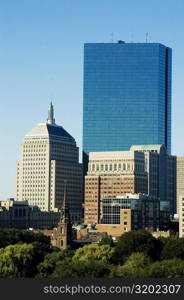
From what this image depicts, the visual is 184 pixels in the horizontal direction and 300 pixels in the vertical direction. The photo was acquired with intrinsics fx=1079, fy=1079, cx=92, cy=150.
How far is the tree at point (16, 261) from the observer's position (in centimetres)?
14075

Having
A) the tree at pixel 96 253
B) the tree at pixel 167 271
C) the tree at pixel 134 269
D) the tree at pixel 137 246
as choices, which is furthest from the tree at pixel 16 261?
the tree at pixel 167 271

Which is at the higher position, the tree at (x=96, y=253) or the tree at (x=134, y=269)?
the tree at (x=96, y=253)

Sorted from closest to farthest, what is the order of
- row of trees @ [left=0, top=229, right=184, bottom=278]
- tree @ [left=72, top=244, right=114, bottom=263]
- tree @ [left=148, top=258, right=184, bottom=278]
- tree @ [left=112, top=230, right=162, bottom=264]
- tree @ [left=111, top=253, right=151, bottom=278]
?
tree @ [left=111, top=253, right=151, bottom=278] < tree @ [left=148, top=258, right=184, bottom=278] < row of trees @ [left=0, top=229, right=184, bottom=278] < tree @ [left=72, top=244, right=114, bottom=263] < tree @ [left=112, top=230, right=162, bottom=264]

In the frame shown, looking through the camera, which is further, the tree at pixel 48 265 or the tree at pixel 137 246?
the tree at pixel 137 246

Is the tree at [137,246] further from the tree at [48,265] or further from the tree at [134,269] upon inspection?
the tree at [48,265]

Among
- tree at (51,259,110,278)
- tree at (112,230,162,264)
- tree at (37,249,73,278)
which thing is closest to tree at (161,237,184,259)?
tree at (112,230,162,264)

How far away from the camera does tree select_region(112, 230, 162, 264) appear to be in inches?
6638

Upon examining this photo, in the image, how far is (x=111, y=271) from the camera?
4756 inches

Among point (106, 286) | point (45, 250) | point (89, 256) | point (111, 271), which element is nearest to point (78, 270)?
point (111, 271)

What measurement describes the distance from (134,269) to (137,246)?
5091 centimetres

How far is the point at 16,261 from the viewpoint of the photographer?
147875 mm

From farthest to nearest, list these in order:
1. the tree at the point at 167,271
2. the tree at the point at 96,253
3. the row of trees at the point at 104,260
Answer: the tree at the point at 96,253
the row of trees at the point at 104,260
the tree at the point at 167,271

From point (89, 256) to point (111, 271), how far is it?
35.6 m

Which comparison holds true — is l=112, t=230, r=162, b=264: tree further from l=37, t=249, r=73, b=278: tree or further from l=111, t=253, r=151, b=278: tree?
l=37, t=249, r=73, b=278: tree
